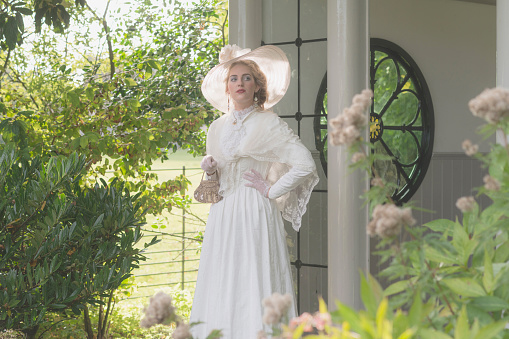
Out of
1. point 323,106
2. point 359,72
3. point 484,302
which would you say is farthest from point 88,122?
point 484,302

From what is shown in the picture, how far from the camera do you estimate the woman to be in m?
2.58

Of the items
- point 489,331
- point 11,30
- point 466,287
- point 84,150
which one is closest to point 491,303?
point 466,287

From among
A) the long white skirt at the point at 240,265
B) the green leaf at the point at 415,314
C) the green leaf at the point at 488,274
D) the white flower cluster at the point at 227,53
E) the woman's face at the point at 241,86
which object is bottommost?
Answer: the long white skirt at the point at 240,265

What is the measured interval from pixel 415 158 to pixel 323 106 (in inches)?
56.3

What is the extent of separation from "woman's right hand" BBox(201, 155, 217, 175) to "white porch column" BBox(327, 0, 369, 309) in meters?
0.60

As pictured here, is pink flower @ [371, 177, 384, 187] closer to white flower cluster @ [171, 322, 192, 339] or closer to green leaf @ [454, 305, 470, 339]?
green leaf @ [454, 305, 470, 339]

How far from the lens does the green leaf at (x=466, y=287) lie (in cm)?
83

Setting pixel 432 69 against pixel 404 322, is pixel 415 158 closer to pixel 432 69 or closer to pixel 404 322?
pixel 432 69

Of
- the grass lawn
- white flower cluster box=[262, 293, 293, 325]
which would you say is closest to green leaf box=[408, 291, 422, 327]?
white flower cluster box=[262, 293, 293, 325]

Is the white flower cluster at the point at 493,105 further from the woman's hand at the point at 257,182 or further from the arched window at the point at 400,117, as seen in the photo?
the arched window at the point at 400,117

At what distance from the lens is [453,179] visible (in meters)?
5.03

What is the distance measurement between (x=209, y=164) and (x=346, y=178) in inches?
26.9

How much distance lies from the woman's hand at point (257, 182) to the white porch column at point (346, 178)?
406mm

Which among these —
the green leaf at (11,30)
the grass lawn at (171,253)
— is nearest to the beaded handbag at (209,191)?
the green leaf at (11,30)
